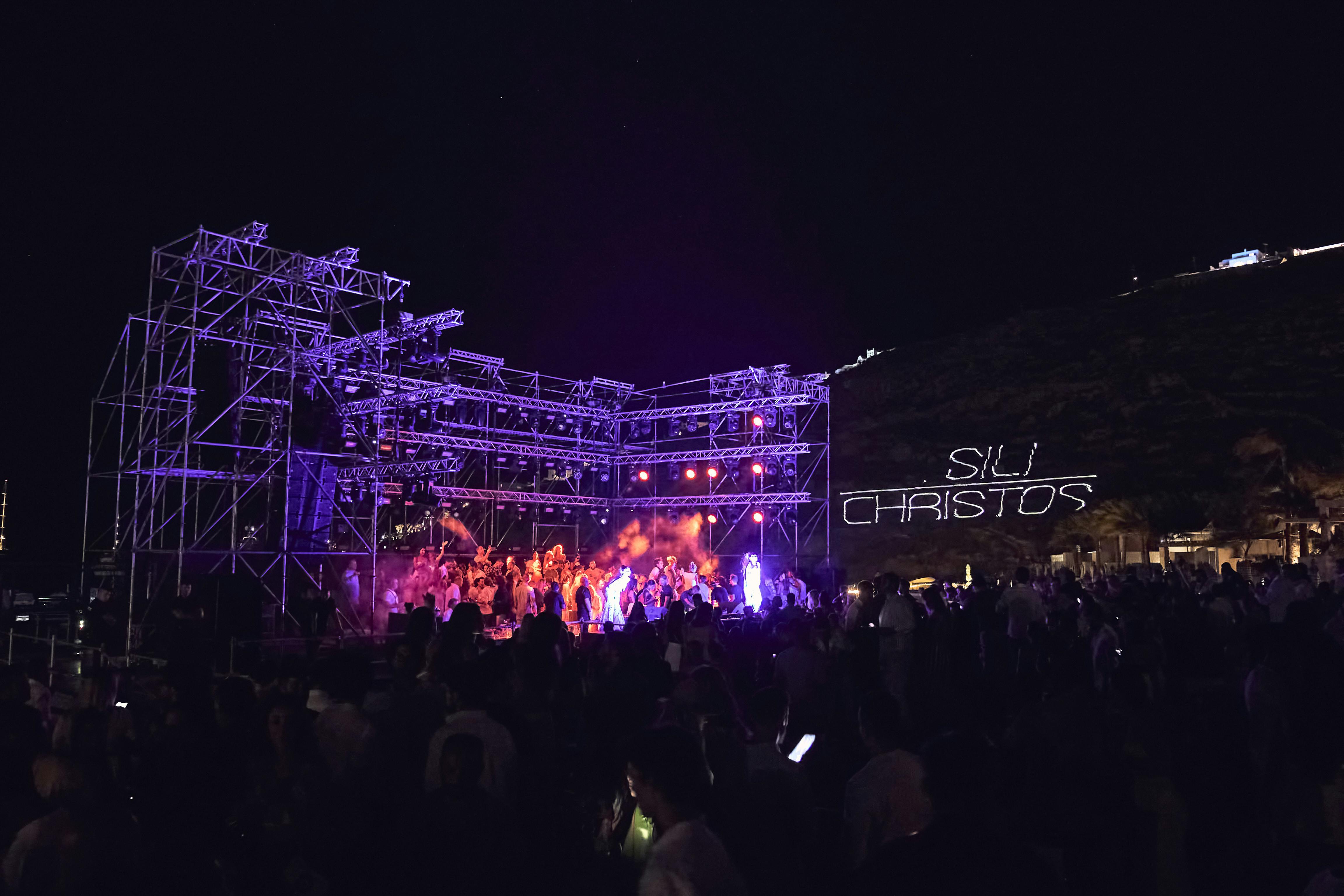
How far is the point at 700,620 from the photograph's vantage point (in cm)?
959

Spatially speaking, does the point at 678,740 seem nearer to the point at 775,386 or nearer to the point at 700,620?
the point at 700,620

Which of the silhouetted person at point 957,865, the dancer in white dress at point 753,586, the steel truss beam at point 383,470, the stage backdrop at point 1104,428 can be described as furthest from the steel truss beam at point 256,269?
the stage backdrop at point 1104,428

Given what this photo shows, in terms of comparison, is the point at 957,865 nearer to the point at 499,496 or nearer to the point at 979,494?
the point at 499,496

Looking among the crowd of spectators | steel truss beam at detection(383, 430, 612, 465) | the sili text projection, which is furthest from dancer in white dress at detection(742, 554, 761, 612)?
the crowd of spectators

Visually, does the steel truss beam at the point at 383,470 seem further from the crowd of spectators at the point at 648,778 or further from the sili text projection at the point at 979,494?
the sili text projection at the point at 979,494

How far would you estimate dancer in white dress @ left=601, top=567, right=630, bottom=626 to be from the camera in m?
20.4

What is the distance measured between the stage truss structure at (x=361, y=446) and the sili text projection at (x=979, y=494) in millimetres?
1641

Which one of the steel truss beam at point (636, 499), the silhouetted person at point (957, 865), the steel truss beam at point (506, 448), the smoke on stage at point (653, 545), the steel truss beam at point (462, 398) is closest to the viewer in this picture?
the silhouetted person at point (957, 865)

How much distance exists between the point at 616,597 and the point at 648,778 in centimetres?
1791

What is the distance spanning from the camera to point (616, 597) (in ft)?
67.1

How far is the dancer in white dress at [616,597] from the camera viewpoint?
20.4m

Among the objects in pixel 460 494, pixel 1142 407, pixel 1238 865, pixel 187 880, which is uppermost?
pixel 1142 407

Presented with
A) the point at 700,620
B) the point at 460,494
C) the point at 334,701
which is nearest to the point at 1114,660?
the point at 700,620

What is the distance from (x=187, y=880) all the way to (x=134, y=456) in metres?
19.7
